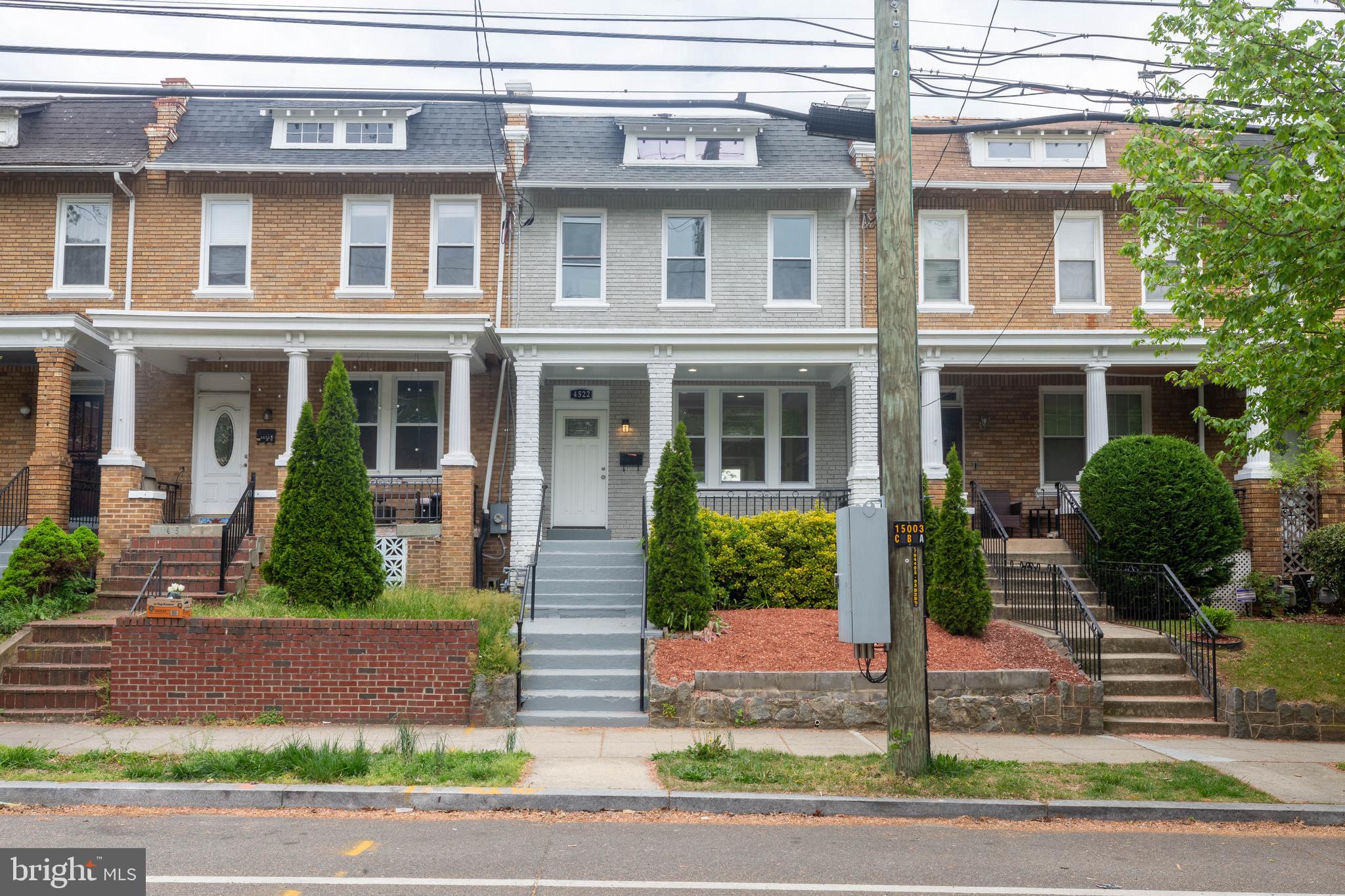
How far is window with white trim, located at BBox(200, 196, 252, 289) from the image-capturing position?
1736cm

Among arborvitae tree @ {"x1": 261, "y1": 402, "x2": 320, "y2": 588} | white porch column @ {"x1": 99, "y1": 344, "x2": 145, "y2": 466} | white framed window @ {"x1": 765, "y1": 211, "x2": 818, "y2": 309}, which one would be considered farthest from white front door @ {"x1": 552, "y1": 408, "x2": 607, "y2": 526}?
arborvitae tree @ {"x1": 261, "y1": 402, "x2": 320, "y2": 588}

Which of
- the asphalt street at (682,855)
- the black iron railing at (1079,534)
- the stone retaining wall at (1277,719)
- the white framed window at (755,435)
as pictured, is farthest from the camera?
the white framed window at (755,435)

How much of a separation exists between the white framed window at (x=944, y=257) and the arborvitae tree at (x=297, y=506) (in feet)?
36.6

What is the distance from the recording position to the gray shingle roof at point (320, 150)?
1712 cm

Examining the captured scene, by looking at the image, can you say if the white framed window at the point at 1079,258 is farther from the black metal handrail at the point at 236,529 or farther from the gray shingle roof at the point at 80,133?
the gray shingle roof at the point at 80,133

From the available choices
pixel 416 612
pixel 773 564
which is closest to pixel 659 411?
pixel 773 564

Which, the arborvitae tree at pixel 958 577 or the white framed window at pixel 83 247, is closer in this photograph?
the arborvitae tree at pixel 958 577

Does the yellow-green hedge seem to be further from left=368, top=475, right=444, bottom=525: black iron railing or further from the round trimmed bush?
left=368, top=475, right=444, bottom=525: black iron railing

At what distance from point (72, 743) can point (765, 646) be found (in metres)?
7.06

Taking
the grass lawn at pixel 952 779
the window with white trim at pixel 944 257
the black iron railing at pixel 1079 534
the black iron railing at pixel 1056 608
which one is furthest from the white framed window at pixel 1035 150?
the grass lawn at pixel 952 779

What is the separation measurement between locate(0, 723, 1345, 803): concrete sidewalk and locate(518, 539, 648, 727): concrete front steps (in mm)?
400

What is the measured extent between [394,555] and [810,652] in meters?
7.10

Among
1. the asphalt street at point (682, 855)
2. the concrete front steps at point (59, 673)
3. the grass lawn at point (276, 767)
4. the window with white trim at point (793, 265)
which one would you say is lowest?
the asphalt street at point (682, 855)

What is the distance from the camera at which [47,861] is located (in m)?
6.00
